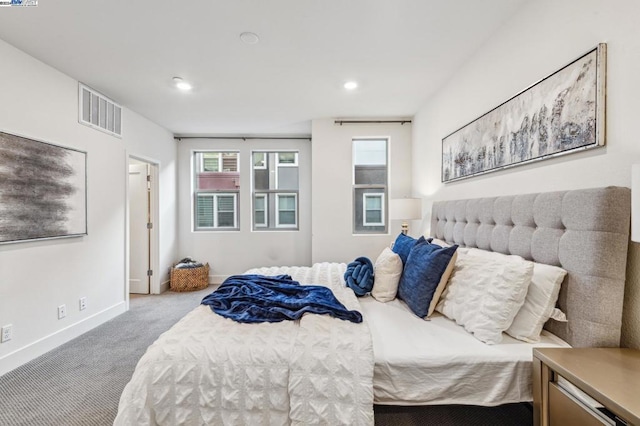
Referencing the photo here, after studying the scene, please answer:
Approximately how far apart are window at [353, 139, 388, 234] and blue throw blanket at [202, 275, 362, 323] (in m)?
2.39

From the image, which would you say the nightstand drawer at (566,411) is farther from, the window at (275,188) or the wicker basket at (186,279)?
the wicker basket at (186,279)

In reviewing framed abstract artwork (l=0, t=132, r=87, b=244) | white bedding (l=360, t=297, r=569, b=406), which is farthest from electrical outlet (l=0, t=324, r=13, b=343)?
white bedding (l=360, t=297, r=569, b=406)

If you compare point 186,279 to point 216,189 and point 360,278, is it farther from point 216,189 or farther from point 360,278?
point 360,278

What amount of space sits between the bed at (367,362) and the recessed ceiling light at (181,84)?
2522mm

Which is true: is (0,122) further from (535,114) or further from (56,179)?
(535,114)

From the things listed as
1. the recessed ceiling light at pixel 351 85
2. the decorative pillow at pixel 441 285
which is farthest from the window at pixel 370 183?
the decorative pillow at pixel 441 285

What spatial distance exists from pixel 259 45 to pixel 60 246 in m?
2.64

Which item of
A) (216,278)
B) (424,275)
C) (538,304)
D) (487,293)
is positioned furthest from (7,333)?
(538,304)

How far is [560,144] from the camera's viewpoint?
1.54 m

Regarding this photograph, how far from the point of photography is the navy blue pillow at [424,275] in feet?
6.06

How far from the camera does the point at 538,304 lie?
145cm

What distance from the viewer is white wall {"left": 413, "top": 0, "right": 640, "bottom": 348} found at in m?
1.24

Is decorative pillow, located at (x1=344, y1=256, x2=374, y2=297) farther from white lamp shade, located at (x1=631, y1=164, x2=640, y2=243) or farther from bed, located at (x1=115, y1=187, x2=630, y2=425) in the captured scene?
white lamp shade, located at (x1=631, y1=164, x2=640, y2=243)

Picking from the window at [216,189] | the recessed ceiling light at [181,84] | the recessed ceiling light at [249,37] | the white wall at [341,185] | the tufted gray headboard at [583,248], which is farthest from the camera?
the window at [216,189]
